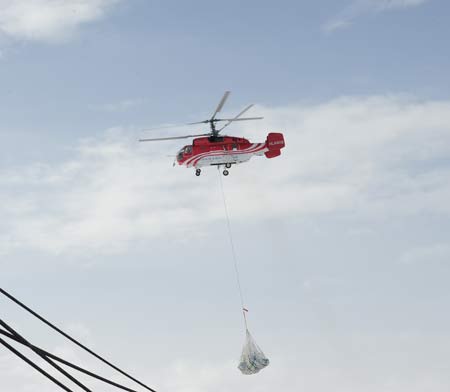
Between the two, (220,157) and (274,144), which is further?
(274,144)

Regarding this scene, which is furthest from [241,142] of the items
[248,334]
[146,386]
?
Answer: [146,386]

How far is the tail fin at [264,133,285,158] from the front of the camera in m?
71.9

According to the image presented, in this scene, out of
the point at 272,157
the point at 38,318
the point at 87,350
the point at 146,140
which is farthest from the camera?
the point at 272,157

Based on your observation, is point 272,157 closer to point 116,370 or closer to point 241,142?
point 241,142

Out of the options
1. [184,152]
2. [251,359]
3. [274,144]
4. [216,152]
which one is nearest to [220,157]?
[216,152]

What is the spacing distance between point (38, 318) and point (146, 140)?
54.5 meters

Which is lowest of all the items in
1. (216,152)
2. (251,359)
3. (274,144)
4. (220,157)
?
(251,359)

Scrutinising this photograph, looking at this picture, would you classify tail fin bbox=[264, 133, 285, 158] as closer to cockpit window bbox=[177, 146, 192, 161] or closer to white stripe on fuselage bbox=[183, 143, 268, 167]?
white stripe on fuselage bbox=[183, 143, 268, 167]

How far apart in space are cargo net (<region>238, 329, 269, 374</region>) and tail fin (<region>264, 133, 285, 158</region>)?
88.3 ft

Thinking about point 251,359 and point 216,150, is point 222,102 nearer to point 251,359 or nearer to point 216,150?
point 216,150

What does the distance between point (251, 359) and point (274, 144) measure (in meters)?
28.6

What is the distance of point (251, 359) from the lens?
49.1 metres

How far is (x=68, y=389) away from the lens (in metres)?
11.1

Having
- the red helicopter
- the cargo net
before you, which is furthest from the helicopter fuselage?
the cargo net
